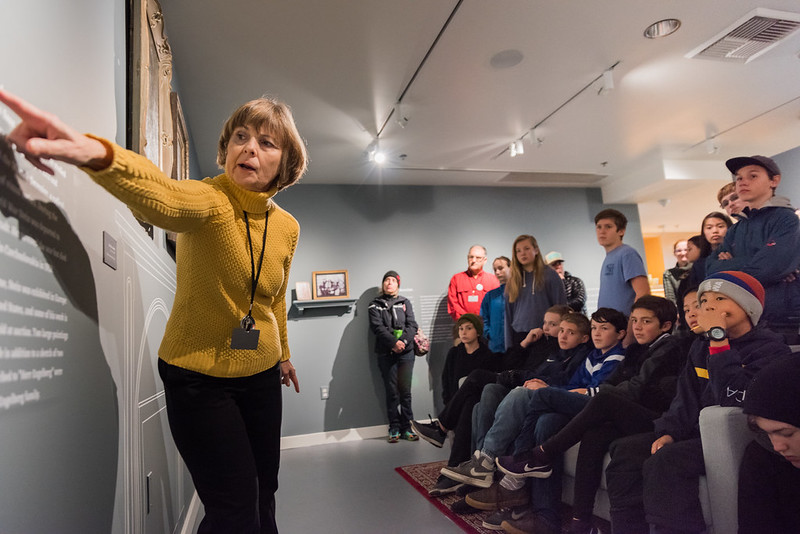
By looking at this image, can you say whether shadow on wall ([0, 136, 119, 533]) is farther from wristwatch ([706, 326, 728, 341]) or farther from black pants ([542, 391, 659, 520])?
wristwatch ([706, 326, 728, 341])

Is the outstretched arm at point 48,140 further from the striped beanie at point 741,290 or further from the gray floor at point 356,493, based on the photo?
the gray floor at point 356,493

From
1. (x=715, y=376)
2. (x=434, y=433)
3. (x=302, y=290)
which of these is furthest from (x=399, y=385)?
(x=715, y=376)

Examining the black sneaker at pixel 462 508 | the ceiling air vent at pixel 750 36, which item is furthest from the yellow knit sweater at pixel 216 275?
the ceiling air vent at pixel 750 36

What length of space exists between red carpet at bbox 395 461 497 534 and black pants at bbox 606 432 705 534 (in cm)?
67

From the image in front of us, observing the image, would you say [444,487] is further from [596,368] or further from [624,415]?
[624,415]

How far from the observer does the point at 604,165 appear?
5207 millimetres

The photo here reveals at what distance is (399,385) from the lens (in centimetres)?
Result: 487

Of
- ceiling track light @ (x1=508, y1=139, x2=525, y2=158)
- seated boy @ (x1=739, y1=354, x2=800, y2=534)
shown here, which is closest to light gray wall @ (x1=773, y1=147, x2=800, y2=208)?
ceiling track light @ (x1=508, y1=139, x2=525, y2=158)

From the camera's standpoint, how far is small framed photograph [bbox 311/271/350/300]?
4941 mm

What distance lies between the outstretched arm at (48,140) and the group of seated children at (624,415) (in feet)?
5.94

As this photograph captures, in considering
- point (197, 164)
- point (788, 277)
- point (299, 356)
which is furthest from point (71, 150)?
point (299, 356)

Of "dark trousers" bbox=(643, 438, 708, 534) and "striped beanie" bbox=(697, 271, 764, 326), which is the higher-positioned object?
"striped beanie" bbox=(697, 271, 764, 326)

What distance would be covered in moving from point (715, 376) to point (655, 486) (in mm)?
454

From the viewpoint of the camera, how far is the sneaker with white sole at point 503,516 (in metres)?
2.21
